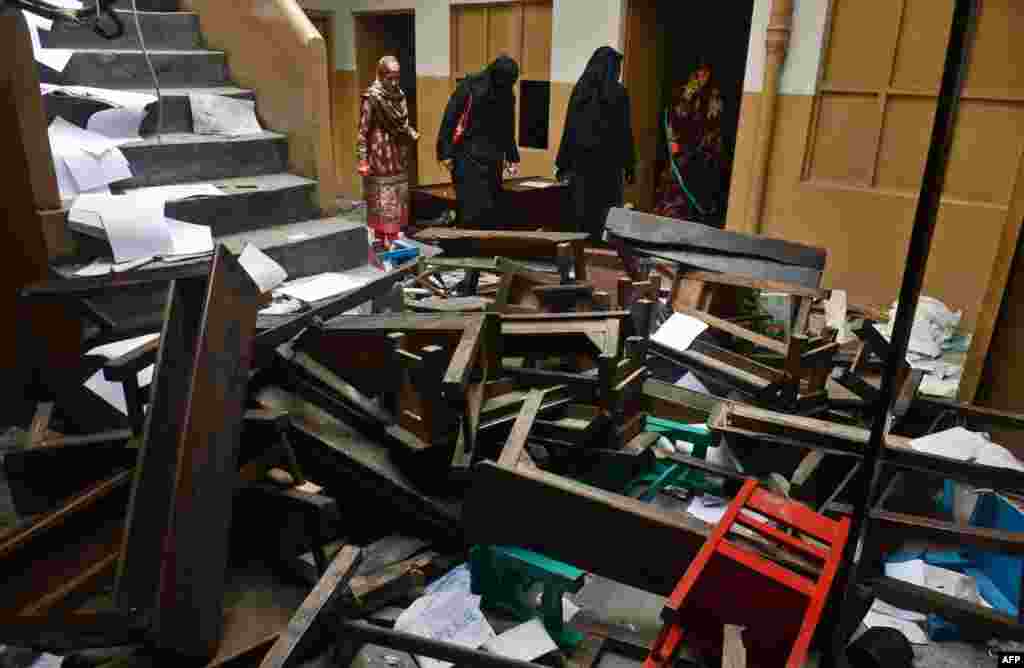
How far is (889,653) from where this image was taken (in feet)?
6.61

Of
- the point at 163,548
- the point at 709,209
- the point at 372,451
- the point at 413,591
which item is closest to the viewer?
the point at 163,548

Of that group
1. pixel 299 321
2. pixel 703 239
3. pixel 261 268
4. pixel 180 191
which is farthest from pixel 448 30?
pixel 299 321

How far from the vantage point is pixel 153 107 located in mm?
4402

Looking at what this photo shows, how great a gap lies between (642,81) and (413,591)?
6424 millimetres

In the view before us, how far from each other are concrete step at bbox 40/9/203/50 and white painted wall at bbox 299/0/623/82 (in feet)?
12.1

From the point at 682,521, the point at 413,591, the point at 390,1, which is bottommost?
the point at 413,591

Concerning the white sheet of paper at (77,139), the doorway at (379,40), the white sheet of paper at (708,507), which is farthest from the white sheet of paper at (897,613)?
the doorway at (379,40)

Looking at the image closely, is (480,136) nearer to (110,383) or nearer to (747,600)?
(110,383)

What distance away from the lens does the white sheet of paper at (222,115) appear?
459 cm

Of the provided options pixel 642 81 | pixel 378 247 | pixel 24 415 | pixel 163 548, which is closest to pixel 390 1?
pixel 642 81

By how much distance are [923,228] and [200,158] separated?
4549 mm

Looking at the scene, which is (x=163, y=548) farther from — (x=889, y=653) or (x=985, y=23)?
(x=985, y=23)

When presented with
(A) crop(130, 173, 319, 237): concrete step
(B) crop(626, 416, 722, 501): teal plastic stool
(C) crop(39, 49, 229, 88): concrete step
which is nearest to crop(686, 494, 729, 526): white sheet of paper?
(B) crop(626, 416, 722, 501): teal plastic stool

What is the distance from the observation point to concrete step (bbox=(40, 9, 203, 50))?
4547 mm
